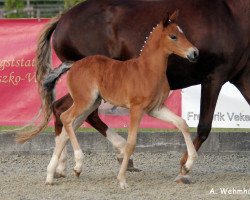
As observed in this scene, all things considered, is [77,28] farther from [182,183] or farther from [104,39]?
[182,183]

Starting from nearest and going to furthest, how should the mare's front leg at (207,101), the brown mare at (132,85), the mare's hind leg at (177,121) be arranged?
the brown mare at (132,85), the mare's hind leg at (177,121), the mare's front leg at (207,101)

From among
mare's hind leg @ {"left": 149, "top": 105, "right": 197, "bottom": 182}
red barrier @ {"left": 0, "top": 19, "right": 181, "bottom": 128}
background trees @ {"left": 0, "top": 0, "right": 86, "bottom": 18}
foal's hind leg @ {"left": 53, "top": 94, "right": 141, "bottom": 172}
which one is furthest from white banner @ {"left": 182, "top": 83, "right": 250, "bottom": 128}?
background trees @ {"left": 0, "top": 0, "right": 86, "bottom": 18}

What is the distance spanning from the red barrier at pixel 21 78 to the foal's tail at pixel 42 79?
2.03 metres

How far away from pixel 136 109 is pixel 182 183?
920 mm

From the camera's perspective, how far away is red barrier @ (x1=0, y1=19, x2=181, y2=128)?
11156 mm

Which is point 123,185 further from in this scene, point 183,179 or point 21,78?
point 21,78

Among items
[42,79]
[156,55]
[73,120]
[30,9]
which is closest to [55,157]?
[73,120]

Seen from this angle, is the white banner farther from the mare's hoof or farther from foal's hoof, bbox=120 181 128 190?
foal's hoof, bbox=120 181 128 190

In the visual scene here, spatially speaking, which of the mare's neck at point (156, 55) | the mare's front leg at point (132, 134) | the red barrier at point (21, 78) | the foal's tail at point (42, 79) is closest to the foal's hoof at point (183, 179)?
the mare's front leg at point (132, 134)

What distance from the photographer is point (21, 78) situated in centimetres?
1116

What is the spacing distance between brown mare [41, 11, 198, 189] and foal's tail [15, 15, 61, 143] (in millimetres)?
621

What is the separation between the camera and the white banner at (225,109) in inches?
430

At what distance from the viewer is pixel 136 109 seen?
7.65 meters

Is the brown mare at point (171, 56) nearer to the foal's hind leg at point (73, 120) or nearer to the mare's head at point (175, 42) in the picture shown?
the foal's hind leg at point (73, 120)
